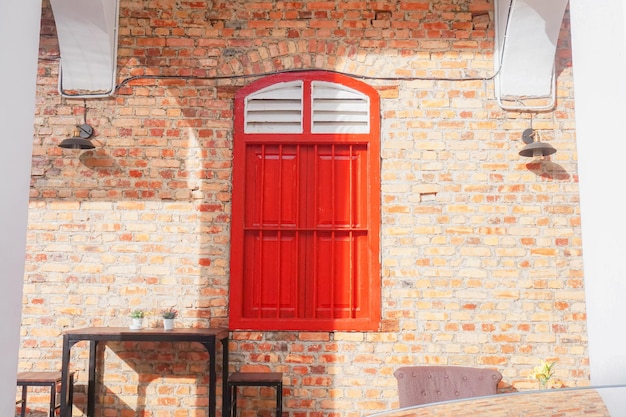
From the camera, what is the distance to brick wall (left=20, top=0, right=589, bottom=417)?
461cm

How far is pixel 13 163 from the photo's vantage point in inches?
99.0

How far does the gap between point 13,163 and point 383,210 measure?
2.90m

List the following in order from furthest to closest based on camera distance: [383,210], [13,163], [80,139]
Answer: [383,210]
[80,139]
[13,163]

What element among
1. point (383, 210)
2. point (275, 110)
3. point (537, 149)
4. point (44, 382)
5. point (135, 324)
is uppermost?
point (275, 110)

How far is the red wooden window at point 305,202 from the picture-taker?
4711 mm

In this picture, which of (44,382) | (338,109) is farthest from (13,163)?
(338,109)

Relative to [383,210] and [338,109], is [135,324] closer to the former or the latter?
[383,210]

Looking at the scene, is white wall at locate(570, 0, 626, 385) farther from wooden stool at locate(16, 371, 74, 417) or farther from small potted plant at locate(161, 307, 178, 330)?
wooden stool at locate(16, 371, 74, 417)

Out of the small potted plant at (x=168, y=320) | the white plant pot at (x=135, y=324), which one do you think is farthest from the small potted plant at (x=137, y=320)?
the small potted plant at (x=168, y=320)

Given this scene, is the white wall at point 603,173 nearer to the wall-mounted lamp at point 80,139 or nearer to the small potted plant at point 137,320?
the small potted plant at point 137,320

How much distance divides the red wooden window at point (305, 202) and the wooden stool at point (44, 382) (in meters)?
1.30

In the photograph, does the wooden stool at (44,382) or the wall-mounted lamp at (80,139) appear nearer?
the wooden stool at (44,382)

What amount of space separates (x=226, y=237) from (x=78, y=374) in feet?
5.13

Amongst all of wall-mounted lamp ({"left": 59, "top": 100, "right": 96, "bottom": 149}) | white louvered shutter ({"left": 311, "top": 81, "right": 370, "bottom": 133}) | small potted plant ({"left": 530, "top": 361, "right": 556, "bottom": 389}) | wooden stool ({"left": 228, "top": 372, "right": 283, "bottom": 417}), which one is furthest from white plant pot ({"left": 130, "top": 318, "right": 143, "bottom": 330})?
small potted plant ({"left": 530, "top": 361, "right": 556, "bottom": 389})
